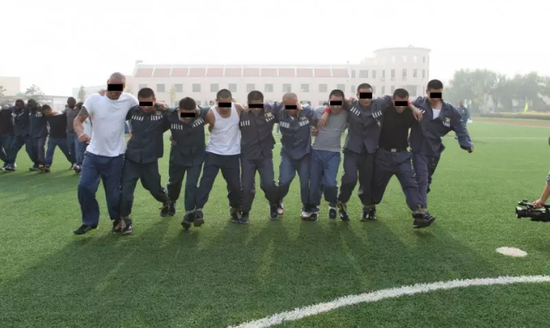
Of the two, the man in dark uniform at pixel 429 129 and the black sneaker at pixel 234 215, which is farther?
the black sneaker at pixel 234 215

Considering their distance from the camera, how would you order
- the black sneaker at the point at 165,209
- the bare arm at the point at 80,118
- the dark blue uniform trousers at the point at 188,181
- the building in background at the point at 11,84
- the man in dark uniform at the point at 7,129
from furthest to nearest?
the building in background at the point at 11,84
the man in dark uniform at the point at 7,129
the black sneaker at the point at 165,209
the dark blue uniform trousers at the point at 188,181
the bare arm at the point at 80,118

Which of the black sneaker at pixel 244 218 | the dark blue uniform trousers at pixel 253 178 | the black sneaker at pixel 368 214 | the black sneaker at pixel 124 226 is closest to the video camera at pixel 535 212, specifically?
the black sneaker at pixel 368 214

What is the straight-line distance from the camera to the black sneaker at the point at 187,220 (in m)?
5.80

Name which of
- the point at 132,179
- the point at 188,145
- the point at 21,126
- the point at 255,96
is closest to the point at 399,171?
the point at 255,96

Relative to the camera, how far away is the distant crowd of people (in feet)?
18.2

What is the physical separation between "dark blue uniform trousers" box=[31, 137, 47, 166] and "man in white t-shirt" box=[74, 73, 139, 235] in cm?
700

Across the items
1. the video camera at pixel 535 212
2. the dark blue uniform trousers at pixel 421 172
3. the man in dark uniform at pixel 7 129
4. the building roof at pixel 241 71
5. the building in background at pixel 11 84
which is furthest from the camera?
the building in background at pixel 11 84

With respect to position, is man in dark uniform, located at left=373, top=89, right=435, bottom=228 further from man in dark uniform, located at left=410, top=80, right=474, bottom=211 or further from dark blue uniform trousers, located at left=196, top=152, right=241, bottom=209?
dark blue uniform trousers, located at left=196, top=152, right=241, bottom=209

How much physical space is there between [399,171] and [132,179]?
354cm

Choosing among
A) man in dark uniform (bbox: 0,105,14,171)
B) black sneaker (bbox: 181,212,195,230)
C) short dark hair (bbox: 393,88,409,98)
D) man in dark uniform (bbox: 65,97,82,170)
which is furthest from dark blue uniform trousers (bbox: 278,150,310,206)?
man in dark uniform (bbox: 0,105,14,171)

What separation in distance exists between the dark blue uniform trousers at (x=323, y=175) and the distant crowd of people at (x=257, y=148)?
0.05 ft

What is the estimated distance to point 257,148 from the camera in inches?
240

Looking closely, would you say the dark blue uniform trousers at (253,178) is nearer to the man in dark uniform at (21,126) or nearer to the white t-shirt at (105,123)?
the white t-shirt at (105,123)

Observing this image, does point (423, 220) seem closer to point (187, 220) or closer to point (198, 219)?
point (198, 219)
